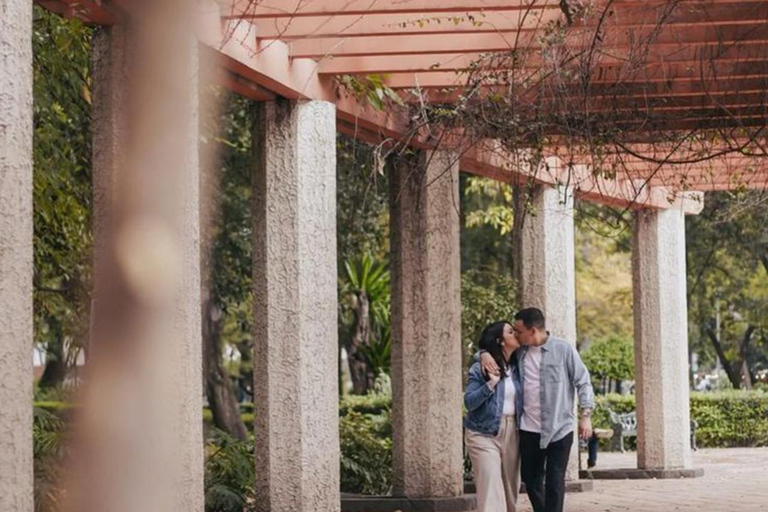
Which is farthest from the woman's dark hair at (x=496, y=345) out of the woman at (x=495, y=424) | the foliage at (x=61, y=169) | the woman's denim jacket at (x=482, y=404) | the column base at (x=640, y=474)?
the column base at (x=640, y=474)

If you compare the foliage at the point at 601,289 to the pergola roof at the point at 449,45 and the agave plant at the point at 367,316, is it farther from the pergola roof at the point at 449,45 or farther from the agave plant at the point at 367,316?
the pergola roof at the point at 449,45

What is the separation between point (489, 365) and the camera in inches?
439

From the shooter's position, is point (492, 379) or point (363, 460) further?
point (363, 460)

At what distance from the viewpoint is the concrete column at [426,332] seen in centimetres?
1521

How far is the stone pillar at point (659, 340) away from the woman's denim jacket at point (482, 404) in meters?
10.0

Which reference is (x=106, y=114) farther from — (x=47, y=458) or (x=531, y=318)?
(x=47, y=458)

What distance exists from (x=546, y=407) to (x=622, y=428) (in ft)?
59.2

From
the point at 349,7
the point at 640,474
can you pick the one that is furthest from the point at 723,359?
the point at 349,7

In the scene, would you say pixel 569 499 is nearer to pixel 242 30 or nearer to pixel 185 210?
pixel 242 30

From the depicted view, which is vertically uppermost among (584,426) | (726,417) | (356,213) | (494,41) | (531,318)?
(356,213)

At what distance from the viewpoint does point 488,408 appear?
1113 cm

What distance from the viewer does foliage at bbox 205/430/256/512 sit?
13.3m

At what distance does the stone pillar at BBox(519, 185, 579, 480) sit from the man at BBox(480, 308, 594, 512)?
21.1 feet

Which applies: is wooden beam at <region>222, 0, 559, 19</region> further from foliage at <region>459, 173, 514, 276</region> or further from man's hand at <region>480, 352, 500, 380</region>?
foliage at <region>459, 173, 514, 276</region>
